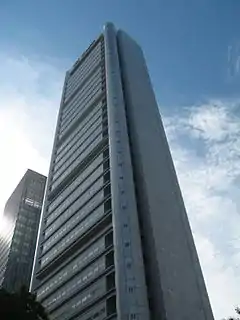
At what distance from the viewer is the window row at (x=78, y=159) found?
286 feet

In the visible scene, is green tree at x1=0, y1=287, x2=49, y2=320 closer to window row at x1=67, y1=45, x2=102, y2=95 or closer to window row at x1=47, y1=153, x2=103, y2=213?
window row at x1=47, y1=153, x2=103, y2=213

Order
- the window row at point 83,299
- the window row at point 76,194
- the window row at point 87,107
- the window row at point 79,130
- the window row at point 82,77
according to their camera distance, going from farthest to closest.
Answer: the window row at point 82,77 → the window row at point 87,107 → the window row at point 79,130 → the window row at point 76,194 → the window row at point 83,299

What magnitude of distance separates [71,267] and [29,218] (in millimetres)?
70891

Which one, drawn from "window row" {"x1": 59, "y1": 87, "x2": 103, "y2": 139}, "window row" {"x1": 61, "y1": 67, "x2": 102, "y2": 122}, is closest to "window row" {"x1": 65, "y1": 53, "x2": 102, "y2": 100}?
"window row" {"x1": 61, "y1": 67, "x2": 102, "y2": 122}

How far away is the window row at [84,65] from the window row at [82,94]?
26.5 feet

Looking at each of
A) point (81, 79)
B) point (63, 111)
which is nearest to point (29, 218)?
point (63, 111)

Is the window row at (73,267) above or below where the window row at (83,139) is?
below

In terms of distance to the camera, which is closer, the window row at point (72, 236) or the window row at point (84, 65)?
the window row at point (72, 236)

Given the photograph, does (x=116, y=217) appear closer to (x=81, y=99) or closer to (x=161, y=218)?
(x=161, y=218)

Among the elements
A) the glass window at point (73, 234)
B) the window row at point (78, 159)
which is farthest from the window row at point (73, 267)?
the window row at point (78, 159)

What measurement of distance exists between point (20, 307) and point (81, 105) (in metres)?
81.2

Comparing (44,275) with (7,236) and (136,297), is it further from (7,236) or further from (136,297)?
(7,236)

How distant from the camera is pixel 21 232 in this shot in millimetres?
133625

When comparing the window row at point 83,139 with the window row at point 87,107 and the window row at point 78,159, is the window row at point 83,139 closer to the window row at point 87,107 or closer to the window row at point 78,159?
the window row at point 78,159
